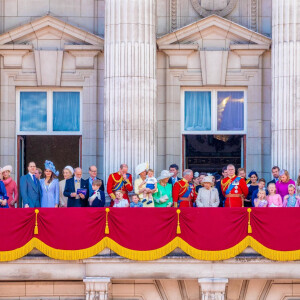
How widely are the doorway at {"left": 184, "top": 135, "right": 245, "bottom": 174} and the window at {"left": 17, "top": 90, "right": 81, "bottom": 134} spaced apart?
12.6 feet

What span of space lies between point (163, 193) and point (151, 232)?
152 centimetres

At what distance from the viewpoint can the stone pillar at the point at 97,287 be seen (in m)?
31.8

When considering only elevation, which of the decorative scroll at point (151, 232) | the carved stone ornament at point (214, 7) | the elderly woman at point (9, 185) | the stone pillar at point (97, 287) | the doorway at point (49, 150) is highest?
the carved stone ornament at point (214, 7)

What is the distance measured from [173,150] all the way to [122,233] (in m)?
7.08

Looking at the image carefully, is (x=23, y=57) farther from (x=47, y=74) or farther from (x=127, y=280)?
(x=127, y=280)

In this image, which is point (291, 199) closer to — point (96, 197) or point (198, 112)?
point (96, 197)

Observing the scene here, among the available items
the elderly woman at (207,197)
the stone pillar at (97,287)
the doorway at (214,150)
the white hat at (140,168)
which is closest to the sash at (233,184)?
the elderly woman at (207,197)

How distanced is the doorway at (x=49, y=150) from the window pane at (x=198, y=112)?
3.68m

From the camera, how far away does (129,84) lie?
36750 mm

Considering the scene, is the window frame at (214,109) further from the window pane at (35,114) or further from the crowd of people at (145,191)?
the crowd of people at (145,191)

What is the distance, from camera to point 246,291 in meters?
32.8

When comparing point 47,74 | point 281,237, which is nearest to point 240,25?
point 47,74

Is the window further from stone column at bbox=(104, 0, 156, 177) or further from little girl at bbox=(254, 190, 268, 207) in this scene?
little girl at bbox=(254, 190, 268, 207)

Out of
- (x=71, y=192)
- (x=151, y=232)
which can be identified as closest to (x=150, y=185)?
(x=151, y=232)
